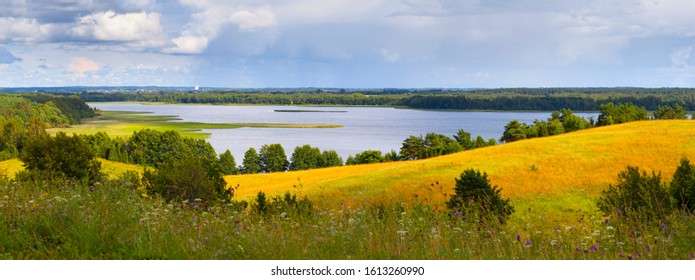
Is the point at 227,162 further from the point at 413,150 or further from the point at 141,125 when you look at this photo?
the point at 141,125

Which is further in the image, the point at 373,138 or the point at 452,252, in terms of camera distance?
the point at 373,138

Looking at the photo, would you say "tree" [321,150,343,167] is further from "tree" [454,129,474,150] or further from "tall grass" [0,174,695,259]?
"tall grass" [0,174,695,259]

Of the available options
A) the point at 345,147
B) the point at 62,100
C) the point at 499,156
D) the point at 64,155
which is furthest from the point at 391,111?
the point at 64,155

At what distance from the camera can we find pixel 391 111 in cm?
19212

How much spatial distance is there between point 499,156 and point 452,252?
3845 centimetres

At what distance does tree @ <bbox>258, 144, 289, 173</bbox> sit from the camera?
90312 mm

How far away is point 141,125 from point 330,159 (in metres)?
47.7

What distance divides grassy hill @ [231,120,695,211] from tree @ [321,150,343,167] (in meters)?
39.7

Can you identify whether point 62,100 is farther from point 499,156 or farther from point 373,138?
point 499,156

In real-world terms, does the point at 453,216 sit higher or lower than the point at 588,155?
higher

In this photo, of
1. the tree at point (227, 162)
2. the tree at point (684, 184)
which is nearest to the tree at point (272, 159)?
the tree at point (227, 162)

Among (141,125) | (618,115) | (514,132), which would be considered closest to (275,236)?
(514,132)

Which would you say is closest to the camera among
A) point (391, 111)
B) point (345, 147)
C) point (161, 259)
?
point (161, 259)

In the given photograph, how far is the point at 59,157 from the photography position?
64.4ft
